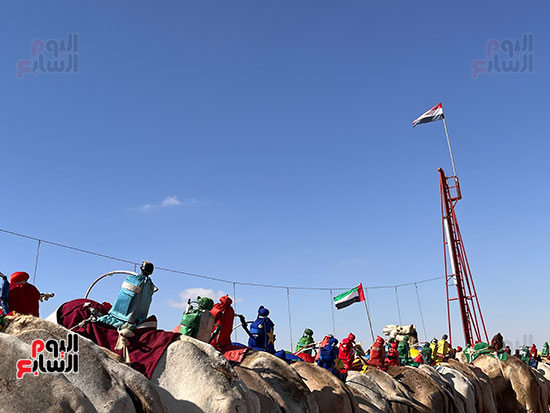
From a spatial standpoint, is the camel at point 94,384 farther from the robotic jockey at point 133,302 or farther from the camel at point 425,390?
the camel at point 425,390

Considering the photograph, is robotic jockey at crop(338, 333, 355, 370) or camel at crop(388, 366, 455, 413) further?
robotic jockey at crop(338, 333, 355, 370)

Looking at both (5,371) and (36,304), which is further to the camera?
(36,304)

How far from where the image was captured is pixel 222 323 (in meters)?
9.36

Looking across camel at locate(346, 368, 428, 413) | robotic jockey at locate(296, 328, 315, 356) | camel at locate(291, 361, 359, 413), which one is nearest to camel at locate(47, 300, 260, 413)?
camel at locate(291, 361, 359, 413)

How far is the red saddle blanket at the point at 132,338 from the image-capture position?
6234mm

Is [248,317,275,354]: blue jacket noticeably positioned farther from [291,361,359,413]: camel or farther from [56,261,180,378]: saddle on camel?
[56,261,180,378]: saddle on camel

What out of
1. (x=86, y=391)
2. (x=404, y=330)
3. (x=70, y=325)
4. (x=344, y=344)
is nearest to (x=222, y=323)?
(x=70, y=325)

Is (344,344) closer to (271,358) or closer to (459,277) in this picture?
(271,358)

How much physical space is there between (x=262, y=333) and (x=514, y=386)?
37.8 ft

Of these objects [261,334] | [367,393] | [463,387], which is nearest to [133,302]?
[261,334]

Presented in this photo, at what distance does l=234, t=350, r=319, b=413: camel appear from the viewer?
23.2ft

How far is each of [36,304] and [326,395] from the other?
4.70 m

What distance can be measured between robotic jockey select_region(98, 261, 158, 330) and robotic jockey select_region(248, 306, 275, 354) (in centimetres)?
331

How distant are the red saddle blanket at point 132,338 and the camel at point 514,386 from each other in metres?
14.7
